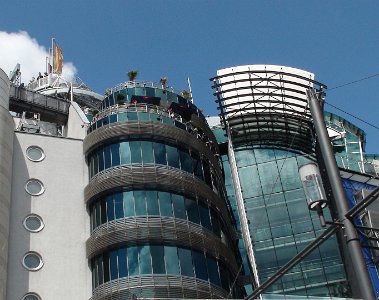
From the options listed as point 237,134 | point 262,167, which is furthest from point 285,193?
point 237,134

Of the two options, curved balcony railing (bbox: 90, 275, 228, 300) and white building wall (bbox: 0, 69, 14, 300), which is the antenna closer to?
white building wall (bbox: 0, 69, 14, 300)

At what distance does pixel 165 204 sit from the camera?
41.2m

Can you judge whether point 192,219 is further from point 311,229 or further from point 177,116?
point 311,229

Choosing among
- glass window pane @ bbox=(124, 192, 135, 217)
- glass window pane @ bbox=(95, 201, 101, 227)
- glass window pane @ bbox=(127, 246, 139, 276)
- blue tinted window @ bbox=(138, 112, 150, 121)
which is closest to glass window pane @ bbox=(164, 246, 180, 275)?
glass window pane @ bbox=(127, 246, 139, 276)

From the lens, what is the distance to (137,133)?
43656mm

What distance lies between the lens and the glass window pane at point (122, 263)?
37.8 metres

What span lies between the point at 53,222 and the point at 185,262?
9.75 metres

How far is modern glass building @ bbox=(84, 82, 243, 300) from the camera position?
38.0 meters

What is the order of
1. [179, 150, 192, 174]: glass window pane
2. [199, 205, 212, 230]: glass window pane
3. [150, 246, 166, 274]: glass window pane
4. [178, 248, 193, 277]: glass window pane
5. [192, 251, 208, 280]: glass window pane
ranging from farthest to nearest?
[179, 150, 192, 174]: glass window pane
[199, 205, 212, 230]: glass window pane
[192, 251, 208, 280]: glass window pane
[178, 248, 193, 277]: glass window pane
[150, 246, 166, 274]: glass window pane

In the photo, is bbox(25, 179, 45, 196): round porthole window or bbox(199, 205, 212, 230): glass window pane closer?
bbox(199, 205, 212, 230): glass window pane

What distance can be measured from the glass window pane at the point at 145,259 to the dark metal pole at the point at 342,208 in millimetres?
26845

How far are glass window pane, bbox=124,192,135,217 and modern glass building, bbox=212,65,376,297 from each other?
12.9m

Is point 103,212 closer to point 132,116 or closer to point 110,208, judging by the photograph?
point 110,208

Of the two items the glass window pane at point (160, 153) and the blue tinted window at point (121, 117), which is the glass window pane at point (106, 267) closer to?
the glass window pane at point (160, 153)
